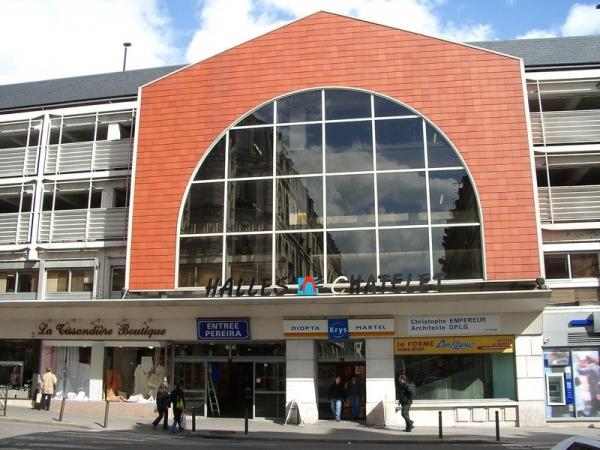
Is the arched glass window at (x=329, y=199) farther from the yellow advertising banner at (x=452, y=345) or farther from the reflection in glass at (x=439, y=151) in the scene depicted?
the yellow advertising banner at (x=452, y=345)

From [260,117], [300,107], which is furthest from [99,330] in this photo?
[300,107]

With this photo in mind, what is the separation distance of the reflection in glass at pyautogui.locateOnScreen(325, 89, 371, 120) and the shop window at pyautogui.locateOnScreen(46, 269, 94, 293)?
38.1ft

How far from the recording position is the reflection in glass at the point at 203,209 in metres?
21.6

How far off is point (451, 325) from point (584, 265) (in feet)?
18.1

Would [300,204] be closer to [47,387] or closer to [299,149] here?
[299,149]

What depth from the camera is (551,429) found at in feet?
61.0

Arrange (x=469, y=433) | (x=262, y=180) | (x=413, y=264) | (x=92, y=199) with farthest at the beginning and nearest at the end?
(x=92, y=199) → (x=262, y=180) → (x=413, y=264) → (x=469, y=433)

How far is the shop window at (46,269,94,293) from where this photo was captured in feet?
79.9

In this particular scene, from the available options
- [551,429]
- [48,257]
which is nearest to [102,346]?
[48,257]

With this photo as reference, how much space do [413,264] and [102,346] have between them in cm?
1209

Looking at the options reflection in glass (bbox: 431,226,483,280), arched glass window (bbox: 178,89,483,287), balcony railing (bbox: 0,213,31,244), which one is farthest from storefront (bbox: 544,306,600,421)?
balcony railing (bbox: 0,213,31,244)

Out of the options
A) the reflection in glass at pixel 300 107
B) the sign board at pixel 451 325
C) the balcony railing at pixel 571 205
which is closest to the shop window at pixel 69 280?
the reflection in glass at pixel 300 107

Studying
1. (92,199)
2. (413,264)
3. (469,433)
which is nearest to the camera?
(469,433)

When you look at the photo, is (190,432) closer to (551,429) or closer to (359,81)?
(551,429)
